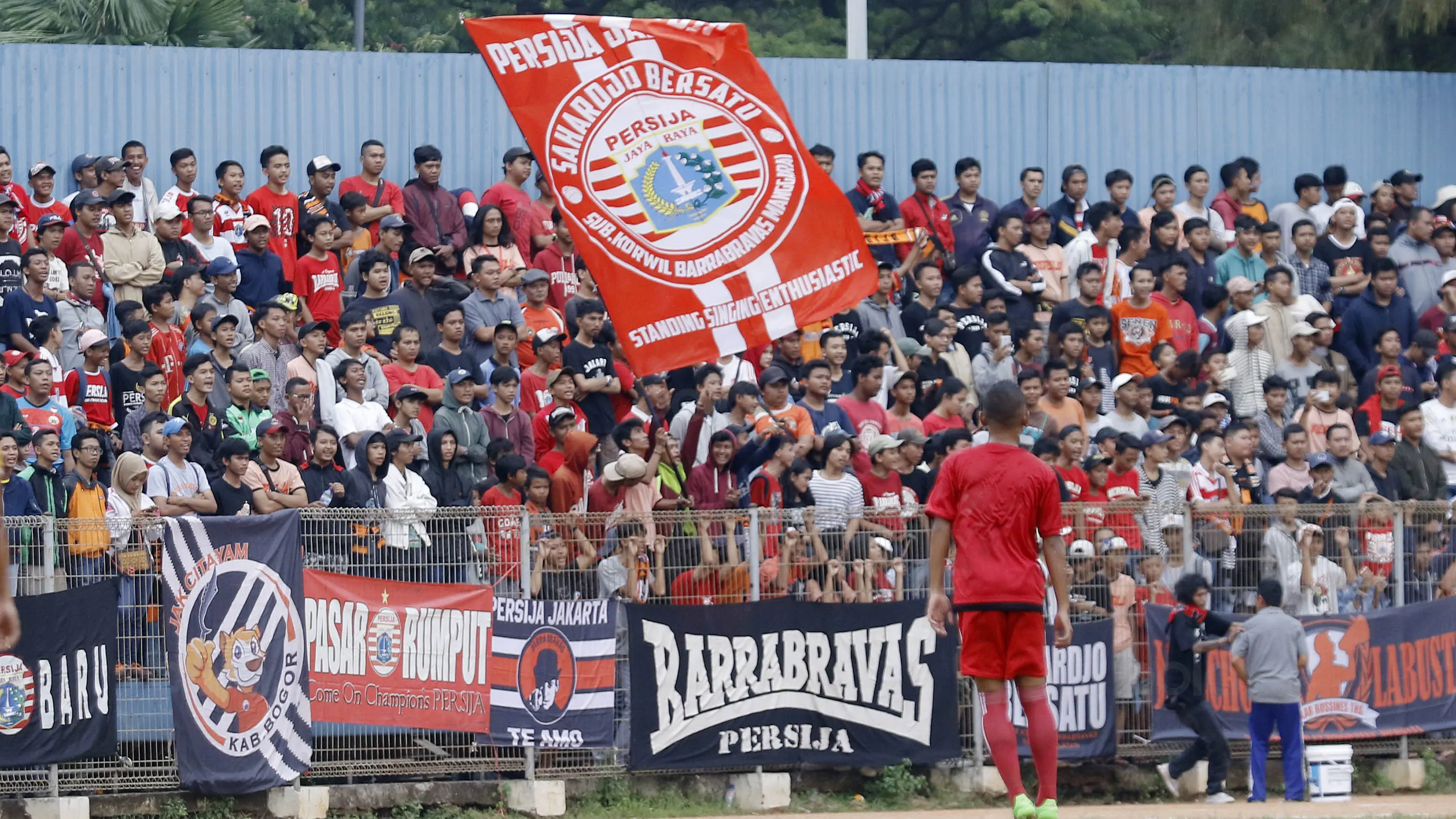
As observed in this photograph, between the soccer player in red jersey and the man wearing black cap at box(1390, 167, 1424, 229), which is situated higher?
the man wearing black cap at box(1390, 167, 1424, 229)

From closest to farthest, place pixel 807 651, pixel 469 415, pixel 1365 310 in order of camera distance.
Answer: pixel 807 651, pixel 469 415, pixel 1365 310

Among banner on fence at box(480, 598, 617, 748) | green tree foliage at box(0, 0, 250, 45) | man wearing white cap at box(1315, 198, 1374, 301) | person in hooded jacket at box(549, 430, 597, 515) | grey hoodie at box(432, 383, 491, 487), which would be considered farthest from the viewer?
green tree foliage at box(0, 0, 250, 45)

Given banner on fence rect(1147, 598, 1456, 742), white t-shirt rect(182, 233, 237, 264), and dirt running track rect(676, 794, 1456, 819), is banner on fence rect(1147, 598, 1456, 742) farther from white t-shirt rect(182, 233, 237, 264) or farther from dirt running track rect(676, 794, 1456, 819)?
white t-shirt rect(182, 233, 237, 264)

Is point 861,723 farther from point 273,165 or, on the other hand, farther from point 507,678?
point 273,165

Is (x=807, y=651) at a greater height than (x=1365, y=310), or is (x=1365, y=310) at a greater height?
(x=1365, y=310)

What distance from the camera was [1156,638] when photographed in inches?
598

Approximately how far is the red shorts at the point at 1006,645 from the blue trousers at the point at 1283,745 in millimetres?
5857

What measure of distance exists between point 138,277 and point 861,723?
23.5 ft

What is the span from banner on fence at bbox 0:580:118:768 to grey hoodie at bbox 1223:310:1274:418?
10549mm

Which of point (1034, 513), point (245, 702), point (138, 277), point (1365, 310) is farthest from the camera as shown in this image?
point (1365, 310)

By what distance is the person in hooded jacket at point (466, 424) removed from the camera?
1577 centimetres

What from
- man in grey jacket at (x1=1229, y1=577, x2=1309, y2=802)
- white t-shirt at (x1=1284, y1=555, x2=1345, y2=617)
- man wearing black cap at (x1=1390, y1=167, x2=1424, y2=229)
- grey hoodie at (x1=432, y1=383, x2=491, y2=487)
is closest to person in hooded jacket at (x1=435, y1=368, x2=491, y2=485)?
grey hoodie at (x1=432, y1=383, x2=491, y2=487)

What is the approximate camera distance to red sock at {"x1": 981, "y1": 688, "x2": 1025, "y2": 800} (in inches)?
382

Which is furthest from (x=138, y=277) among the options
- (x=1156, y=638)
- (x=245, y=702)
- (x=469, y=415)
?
(x=1156, y=638)
